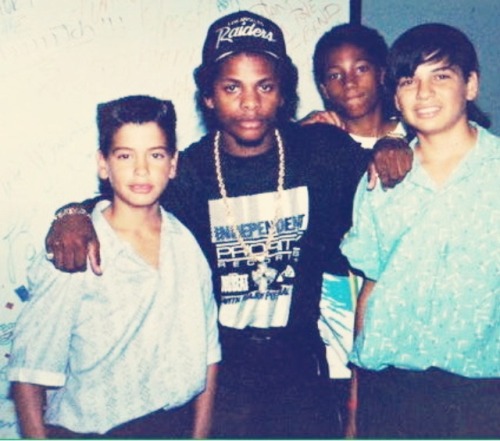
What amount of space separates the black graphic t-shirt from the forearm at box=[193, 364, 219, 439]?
0.55ft

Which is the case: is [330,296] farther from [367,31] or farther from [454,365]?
[367,31]

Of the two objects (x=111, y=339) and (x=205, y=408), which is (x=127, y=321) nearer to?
(x=111, y=339)

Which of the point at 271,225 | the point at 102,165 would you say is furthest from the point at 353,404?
the point at 102,165

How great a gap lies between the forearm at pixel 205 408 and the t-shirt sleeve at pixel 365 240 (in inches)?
16.8

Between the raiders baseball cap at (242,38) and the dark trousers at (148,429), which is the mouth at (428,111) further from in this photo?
the dark trousers at (148,429)

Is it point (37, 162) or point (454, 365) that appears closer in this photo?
point (454, 365)

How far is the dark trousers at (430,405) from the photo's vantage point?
125 cm

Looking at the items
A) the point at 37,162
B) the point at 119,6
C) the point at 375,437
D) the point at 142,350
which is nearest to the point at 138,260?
the point at 142,350

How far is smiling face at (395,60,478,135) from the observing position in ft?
4.31

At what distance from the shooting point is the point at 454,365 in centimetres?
126

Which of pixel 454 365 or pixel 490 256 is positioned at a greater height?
pixel 490 256

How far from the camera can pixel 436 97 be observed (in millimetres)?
1312

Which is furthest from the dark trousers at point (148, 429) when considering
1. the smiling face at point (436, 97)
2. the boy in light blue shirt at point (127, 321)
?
the smiling face at point (436, 97)

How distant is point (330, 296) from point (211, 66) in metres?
0.73
